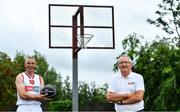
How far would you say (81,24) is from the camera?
63.1 ft

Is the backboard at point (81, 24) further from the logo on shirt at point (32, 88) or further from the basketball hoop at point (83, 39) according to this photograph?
the logo on shirt at point (32, 88)

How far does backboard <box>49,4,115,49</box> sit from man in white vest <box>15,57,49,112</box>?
1032 centimetres

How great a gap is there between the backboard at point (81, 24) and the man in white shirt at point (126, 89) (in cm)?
1095

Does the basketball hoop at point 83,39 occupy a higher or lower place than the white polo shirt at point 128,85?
higher

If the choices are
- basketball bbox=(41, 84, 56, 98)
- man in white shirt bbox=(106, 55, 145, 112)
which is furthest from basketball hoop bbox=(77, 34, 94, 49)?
man in white shirt bbox=(106, 55, 145, 112)

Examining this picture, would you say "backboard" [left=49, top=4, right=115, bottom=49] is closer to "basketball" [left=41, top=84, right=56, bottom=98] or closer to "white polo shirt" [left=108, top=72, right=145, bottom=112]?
"basketball" [left=41, top=84, right=56, bottom=98]

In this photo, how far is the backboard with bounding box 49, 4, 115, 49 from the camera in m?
19.0

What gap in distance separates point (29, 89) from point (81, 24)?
36.1 ft

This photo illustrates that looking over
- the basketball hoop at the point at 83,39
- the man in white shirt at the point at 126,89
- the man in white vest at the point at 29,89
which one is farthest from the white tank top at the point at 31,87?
the basketball hoop at the point at 83,39

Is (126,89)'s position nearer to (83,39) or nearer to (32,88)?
(32,88)

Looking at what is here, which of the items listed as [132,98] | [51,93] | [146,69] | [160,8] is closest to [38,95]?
[51,93]

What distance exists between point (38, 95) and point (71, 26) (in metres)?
11.0

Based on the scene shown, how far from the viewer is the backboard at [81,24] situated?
19016mm

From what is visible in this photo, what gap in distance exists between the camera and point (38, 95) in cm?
827
